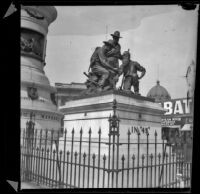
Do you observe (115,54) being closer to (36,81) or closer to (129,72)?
(129,72)

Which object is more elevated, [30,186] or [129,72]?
[129,72]

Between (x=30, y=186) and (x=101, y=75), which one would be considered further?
(x=101, y=75)

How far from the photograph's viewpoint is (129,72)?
6273mm

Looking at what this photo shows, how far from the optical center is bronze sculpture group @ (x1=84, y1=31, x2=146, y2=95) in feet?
19.5

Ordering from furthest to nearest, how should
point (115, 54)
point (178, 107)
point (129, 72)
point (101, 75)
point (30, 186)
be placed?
1. point (101, 75)
2. point (129, 72)
3. point (115, 54)
4. point (178, 107)
5. point (30, 186)

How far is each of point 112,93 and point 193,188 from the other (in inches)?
105

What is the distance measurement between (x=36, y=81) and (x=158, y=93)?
3346mm

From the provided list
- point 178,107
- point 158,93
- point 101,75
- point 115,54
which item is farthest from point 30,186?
point 158,93

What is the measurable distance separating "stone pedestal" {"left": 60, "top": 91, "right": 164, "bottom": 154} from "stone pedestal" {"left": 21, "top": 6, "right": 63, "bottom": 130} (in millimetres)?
471

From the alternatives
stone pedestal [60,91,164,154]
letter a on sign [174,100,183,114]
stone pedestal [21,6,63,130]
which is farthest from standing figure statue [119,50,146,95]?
stone pedestal [21,6,63,130]

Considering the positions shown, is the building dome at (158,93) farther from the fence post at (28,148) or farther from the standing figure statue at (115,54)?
the fence post at (28,148)

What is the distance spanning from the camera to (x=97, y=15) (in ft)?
16.1

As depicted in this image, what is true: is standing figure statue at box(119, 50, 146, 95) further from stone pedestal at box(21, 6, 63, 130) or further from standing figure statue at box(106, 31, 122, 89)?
stone pedestal at box(21, 6, 63, 130)
